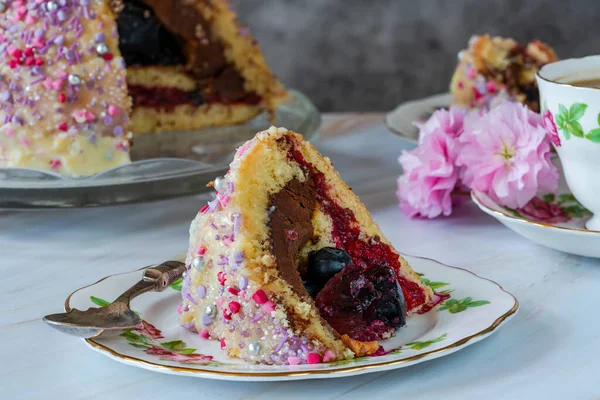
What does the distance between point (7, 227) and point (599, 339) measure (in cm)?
→ 91

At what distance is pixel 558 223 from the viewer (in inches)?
48.0

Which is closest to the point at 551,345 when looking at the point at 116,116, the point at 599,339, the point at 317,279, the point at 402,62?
the point at 599,339

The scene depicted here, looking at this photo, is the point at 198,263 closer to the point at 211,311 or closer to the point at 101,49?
the point at 211,311

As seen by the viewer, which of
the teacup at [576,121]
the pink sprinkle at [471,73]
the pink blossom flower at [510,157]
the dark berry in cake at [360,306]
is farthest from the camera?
the pink sprinkle at [471,73]

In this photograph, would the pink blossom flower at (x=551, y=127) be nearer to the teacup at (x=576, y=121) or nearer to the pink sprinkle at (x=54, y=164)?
the teacup at (x=576, y=121)

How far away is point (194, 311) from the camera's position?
885mm

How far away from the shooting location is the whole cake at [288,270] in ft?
2.66

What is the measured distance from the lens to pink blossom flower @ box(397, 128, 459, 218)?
4.29 ft

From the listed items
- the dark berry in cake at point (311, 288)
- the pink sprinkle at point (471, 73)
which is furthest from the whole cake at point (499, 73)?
the dark berry in cake at point (311, 288)

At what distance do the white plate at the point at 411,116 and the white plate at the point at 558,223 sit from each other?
0.38m

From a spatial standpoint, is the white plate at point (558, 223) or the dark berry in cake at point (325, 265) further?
the white plate at point (558, 223)

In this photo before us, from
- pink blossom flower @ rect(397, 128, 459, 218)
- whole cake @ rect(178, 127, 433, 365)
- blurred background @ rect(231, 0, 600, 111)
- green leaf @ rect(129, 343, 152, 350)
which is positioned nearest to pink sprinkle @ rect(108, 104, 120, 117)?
pink blossom flower @ rect(397, 128, 459, 218)

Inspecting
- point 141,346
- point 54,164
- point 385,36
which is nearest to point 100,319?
point 141,346

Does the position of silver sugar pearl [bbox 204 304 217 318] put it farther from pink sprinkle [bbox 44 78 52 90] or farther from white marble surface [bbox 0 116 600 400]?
pink sprinkle [bbox 44 78 52 90]
